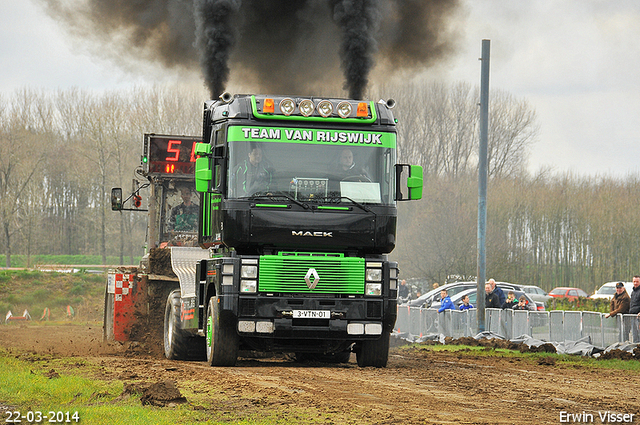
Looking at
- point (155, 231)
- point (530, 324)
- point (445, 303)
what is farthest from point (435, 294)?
point (155, 231)

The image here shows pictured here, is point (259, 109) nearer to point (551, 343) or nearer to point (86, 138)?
point (551, 343)

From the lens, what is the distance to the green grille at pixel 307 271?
11.5 metres

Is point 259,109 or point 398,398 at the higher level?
point 259,109

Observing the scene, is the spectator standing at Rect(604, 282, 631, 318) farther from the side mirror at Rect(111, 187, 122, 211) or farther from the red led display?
the side mirror at Rect(111, 187, 122, 211)

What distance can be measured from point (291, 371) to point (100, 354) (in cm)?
559

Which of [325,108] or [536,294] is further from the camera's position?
[536,294]

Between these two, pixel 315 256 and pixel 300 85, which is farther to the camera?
pixel 300 85

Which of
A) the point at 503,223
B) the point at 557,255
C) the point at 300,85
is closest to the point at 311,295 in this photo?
the point at 300,85

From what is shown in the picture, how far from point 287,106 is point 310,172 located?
1068mm

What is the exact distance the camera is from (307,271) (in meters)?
11.5

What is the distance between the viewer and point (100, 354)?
630 inches

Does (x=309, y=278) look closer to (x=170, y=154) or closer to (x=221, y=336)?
(x=221, y=336)

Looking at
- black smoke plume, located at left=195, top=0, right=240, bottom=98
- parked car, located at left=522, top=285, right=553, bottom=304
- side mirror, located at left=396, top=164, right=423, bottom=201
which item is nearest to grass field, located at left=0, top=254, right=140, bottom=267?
parked car, located at left=522, top=285, right=553, bottom=304

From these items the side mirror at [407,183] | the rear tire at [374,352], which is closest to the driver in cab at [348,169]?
the side mirror at [407,183]
